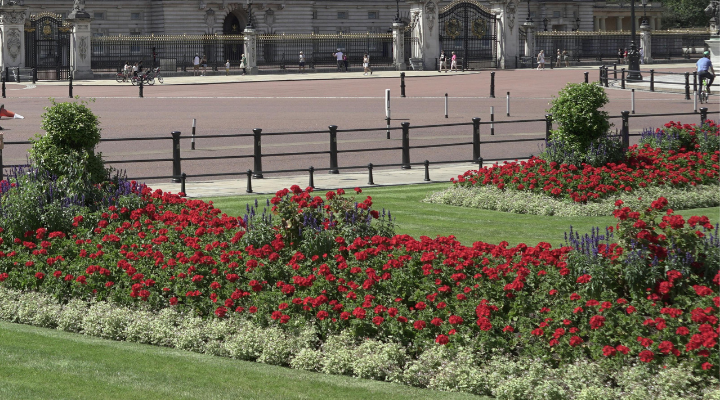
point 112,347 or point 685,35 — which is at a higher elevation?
point 685,35

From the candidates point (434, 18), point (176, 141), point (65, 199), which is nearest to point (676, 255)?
point (65, 199)

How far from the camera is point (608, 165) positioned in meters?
14.7

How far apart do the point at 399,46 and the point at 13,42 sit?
24.7 m

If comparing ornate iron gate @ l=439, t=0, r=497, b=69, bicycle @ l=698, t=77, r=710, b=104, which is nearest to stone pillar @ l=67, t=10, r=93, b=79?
ornate iron gate @ l=439, t=0, r=497, b=69

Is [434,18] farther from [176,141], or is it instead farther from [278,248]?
[278,248]

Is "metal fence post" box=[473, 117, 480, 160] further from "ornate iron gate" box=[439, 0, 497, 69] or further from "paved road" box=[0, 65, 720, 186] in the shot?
"ornate iron gate" box=[439, 0, 497, 69]

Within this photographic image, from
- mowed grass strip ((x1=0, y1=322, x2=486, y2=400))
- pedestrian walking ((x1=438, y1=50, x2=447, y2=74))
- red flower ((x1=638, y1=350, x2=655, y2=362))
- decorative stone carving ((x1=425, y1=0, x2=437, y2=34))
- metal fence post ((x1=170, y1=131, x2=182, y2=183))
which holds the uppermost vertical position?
decorative stone carving ((x1=425, y1=0, x2=437, y2=34))

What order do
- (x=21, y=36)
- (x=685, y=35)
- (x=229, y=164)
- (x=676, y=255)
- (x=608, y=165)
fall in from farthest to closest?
(x=685, y=35) < (x=21, y=36) < (x=229, y=164) < (x=608, y=165) < (x=676, y=255)

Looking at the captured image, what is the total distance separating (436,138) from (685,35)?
6672cm

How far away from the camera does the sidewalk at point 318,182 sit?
16.1m

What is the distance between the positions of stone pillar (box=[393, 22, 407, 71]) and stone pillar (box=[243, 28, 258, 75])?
9.60m

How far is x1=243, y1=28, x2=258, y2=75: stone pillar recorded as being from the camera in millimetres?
62531

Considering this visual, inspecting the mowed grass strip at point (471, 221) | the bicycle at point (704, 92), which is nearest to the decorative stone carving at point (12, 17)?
the bicycle at point (704, 92)

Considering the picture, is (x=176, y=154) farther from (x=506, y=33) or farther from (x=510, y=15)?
(x=510, y=15)
